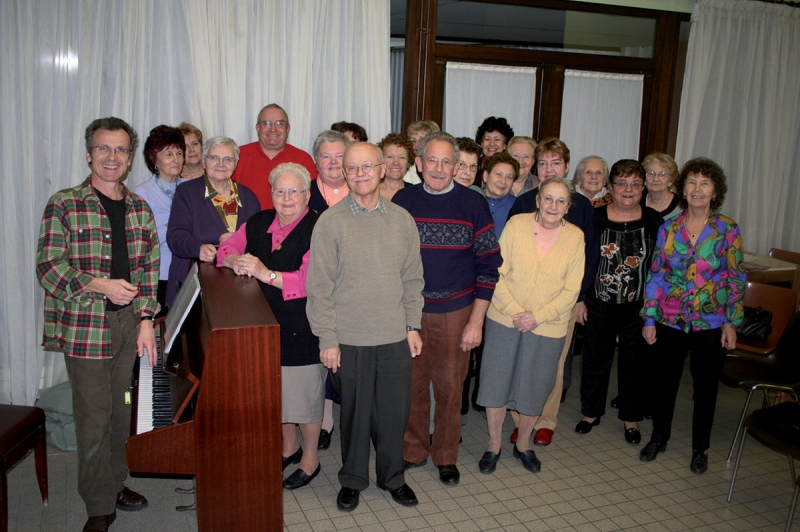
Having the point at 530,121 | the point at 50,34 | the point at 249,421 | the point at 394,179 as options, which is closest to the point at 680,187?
the point at 394,179

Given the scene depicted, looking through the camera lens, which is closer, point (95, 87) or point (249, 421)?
point (249, 421)

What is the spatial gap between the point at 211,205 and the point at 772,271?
422 cm

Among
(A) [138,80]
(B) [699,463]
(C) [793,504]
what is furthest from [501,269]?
(A) [138,80]

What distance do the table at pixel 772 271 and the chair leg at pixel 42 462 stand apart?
4.66 metres

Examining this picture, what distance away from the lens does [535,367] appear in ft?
10.5

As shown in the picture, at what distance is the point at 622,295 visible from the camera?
3.57 m

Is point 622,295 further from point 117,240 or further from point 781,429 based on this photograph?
point 117,240

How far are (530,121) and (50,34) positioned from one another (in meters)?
3.58

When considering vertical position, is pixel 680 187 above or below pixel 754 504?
above

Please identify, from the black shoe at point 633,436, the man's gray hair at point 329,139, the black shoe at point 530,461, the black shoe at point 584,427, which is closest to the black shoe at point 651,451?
the black shoe at point 633,436

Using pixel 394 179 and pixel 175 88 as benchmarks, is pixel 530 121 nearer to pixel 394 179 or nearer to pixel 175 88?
pixel 394 179

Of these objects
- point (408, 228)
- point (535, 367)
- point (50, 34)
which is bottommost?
point (535, 367)

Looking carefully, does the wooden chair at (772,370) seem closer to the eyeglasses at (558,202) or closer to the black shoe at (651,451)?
the black shoe at (651,451)

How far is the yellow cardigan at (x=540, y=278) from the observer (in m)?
3.10
